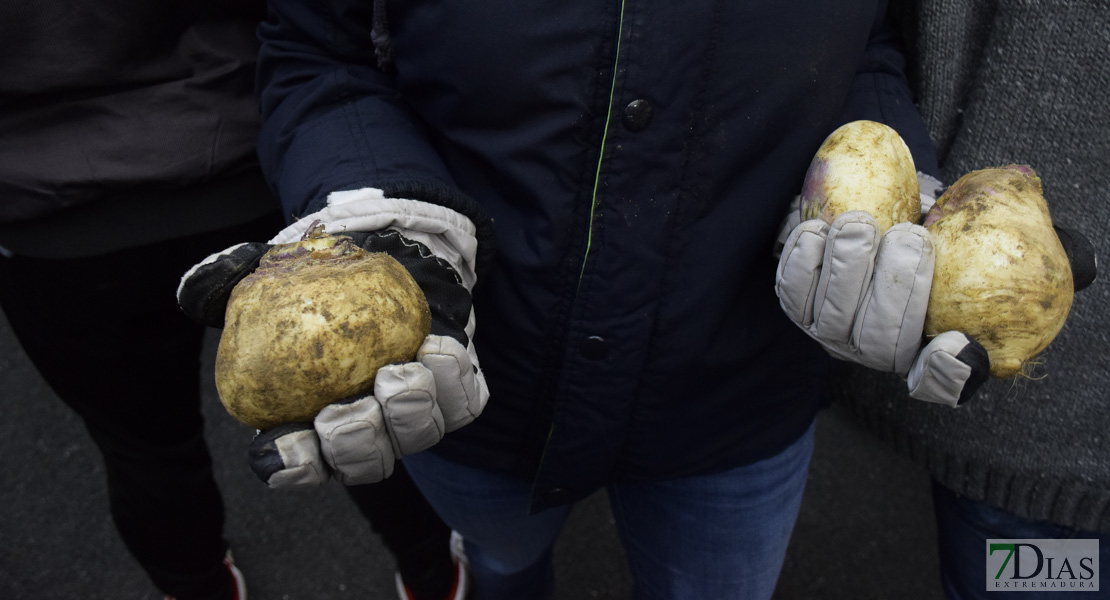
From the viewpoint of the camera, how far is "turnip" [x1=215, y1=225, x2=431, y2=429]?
941 millimetres

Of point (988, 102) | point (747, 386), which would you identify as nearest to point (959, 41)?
point (988, 102)

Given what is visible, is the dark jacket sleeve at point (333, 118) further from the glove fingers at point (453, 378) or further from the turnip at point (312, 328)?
the glove fingers at point (453, 378)

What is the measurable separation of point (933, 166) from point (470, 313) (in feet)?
2.35

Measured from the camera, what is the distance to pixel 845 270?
93cm

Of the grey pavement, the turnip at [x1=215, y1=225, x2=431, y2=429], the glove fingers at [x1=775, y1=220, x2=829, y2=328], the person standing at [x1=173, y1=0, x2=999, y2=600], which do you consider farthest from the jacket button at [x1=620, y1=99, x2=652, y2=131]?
the grey pavement

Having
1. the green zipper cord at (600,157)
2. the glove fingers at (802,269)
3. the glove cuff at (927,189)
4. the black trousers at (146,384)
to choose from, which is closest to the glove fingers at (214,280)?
the green zipper cord at (600,157)

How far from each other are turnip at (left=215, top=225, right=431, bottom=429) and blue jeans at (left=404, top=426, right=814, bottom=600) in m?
0.46

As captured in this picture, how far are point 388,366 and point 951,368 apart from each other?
0.63 metres

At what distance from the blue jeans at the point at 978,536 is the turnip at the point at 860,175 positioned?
588 mm

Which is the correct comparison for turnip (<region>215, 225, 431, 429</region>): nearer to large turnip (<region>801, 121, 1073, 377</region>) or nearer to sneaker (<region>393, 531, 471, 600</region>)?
large turnip (<region>801, 121, 1073, 377</region>)

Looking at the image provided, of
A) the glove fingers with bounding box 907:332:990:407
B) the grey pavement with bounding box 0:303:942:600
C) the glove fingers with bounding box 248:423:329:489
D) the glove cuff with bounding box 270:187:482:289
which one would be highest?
the glove cuff with bounding box 270:187:482:289

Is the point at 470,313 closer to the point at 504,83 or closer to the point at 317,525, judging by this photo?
the point at 504,83

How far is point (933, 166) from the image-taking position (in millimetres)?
1168

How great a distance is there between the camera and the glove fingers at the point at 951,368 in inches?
34.9
